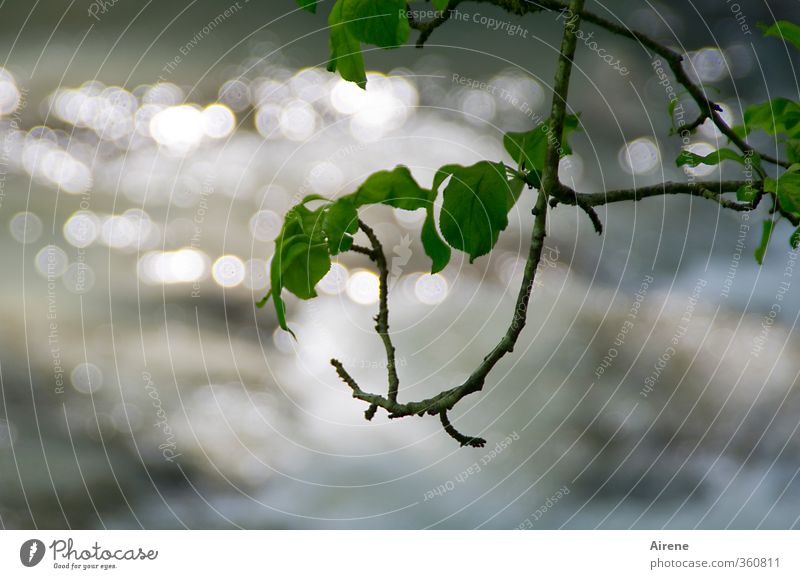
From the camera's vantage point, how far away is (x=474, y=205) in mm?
348

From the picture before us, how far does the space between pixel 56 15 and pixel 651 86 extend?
57cm

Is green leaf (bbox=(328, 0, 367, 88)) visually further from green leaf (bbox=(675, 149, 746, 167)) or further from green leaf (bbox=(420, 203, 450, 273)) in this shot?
green leaf (bbox=(675, 149, 746, 167))

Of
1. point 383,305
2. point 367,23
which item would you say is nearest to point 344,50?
point 367,23

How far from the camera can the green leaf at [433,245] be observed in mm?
365

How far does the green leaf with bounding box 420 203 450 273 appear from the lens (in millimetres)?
365

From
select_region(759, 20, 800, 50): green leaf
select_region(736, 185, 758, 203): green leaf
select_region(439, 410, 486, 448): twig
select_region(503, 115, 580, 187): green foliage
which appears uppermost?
select_region(759, 20, 800, 50): green leaf

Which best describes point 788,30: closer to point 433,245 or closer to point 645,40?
point 645,40

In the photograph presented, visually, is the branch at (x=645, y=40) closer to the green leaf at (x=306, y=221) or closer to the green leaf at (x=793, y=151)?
the green leaf at (x=793, y=151)
